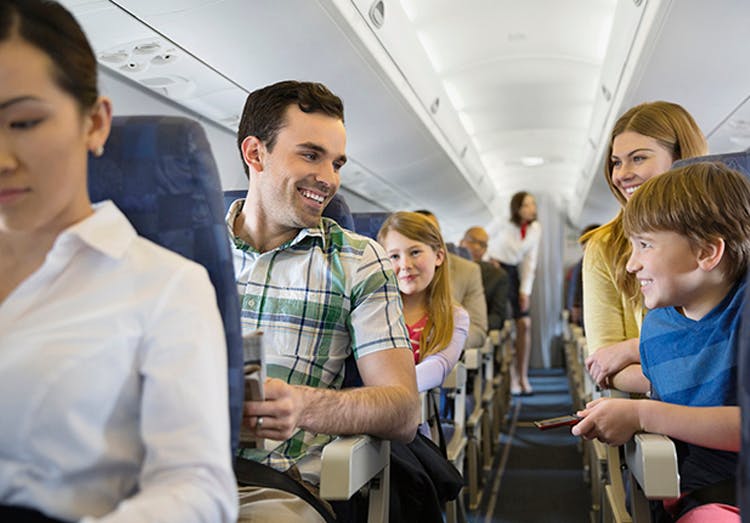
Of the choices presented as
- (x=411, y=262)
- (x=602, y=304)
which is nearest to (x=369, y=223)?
(x=411, y=262)

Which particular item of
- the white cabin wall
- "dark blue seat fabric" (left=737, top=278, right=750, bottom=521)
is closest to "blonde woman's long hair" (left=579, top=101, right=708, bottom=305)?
"dark blue seat fabric" (left=737, top=278, right=750, bottom=521)

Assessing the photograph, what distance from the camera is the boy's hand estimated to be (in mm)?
1818

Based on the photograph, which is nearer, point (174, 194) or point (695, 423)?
point (174, 194)

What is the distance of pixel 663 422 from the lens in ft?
5.81

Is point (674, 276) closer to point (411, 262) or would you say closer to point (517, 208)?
point (411, 262)

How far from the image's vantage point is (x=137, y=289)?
115 centimetres

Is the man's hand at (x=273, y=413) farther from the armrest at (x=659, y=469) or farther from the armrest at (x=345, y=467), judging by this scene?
the armrest at (x=659, y=469)

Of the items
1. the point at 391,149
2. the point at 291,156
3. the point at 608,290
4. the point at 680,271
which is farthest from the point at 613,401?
the point at 391,149

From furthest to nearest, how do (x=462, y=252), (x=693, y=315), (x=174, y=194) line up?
(x=462, y=252), (x=693, y=315), (x=174, y=194)

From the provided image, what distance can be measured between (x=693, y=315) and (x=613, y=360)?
0.62 meters

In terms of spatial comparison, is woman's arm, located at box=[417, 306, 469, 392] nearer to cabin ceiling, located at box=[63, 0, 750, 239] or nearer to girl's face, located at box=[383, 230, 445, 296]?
girl's face, located at box=[383, 230, 445, 296]

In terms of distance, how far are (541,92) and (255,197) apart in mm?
6308

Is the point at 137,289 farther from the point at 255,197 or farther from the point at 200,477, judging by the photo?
the point at 255,197

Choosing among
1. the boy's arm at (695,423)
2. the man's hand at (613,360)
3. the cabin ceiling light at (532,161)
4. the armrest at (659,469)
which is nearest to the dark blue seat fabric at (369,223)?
the man's hand at (613,360)
